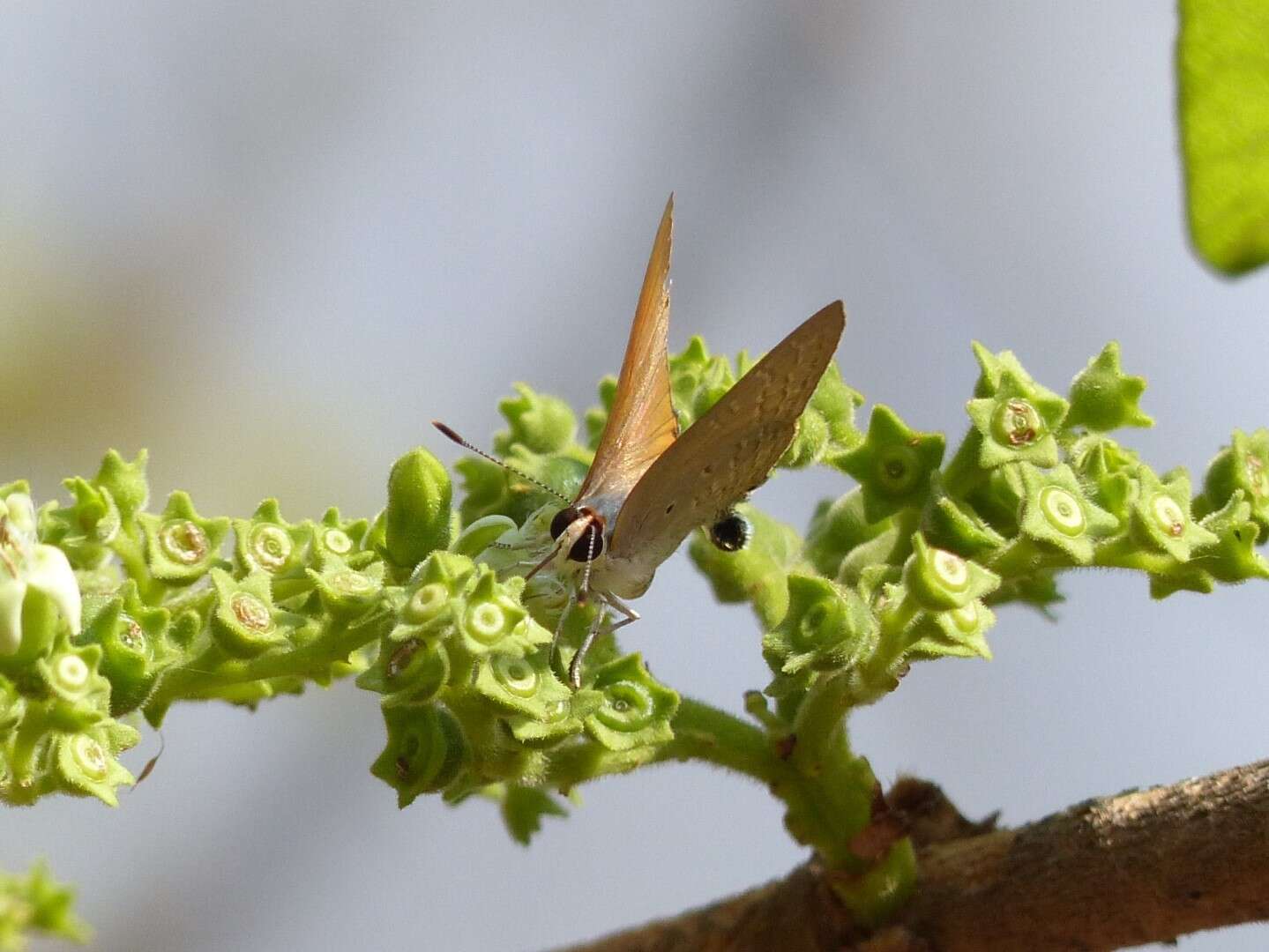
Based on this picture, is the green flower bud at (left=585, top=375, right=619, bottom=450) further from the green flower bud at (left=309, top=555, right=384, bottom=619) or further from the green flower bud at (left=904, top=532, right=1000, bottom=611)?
the green flower bud at (left=904, top=532, right=1000, bottom=611)

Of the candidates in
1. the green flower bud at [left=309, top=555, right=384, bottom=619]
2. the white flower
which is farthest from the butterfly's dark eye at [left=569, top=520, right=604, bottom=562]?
the white flower

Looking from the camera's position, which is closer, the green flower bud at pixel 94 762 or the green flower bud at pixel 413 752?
the green flower bud at pixel 94 762

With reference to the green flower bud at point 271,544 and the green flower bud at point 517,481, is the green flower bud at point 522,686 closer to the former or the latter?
the green flower bud at point 271,544

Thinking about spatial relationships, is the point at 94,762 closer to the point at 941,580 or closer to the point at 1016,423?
the point at 941,580

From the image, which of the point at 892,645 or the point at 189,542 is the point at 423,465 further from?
the point at 892,645

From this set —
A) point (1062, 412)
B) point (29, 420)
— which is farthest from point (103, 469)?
point (29, 420)

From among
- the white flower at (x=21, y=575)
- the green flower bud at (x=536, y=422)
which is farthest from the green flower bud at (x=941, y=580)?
the white flower at (x=21, y=575)
